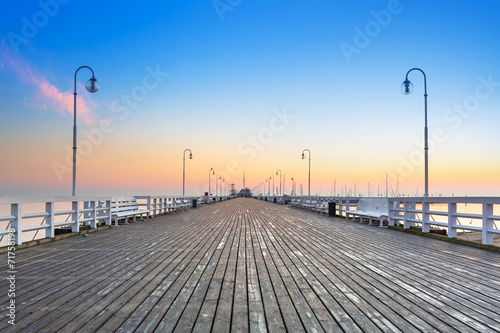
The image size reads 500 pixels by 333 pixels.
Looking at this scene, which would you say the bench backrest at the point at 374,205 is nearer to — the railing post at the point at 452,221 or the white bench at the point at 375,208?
the white bench at the point at 375,208

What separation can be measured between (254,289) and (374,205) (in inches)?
447

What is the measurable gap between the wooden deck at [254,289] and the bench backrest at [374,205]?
18.2 feet

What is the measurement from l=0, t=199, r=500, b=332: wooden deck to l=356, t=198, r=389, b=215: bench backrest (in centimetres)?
554

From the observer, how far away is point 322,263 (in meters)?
5.49

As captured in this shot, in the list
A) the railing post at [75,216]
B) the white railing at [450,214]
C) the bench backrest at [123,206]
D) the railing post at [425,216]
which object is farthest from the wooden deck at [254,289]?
the bench backrest at [123,206]

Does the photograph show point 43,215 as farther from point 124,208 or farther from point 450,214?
point 450,214

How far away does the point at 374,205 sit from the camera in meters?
13.7

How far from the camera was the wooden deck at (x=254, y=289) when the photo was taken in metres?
2.82

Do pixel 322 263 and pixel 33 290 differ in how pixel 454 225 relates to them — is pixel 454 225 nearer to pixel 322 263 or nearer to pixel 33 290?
pixel 322 263

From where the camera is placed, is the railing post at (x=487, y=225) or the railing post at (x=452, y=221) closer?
the railing post at (x=487, y=225)

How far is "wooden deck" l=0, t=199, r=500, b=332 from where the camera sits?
111 inches

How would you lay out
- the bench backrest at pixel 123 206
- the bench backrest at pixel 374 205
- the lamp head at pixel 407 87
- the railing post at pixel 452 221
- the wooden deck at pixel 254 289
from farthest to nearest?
the bench backrest at pixel 123 206 < the bench backrest at pixel 374 205 < the lamp head at pixel 407 87 < the railing post at pixel 452 221 < the wooden deck at pixel 254 289

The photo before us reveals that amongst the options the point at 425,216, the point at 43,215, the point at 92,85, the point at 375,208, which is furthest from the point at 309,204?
the point at 43,215

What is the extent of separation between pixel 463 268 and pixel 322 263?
92.8 inches
